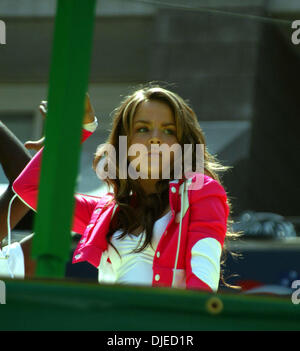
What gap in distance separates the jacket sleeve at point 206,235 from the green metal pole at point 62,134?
2.06 ft

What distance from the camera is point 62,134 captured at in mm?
1484

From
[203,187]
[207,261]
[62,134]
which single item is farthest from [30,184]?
[62,134]

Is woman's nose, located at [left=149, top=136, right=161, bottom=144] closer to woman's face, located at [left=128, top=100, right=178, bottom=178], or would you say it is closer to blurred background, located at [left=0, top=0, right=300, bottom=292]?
woman's face, located at [left=128, top=100, right=178, bottom=178]

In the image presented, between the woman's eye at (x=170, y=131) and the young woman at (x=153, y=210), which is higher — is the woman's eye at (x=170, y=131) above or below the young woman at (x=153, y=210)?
above

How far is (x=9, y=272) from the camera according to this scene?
2.45m

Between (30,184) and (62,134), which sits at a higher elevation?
(30,184)

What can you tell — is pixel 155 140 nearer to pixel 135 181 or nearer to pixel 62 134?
pixel 135 181

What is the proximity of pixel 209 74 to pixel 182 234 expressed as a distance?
5560 millimetres

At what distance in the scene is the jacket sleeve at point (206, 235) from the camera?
2.08m

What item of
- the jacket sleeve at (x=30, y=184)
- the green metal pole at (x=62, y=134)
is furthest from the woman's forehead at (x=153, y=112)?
the green metal pole at (x=62, y=134)

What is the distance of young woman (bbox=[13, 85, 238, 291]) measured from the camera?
2.19 m

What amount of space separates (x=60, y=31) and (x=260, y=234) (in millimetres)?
3970

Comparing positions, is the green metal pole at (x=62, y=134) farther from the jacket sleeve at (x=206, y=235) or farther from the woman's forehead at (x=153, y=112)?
the woman's forehead at (x=153, y=112)

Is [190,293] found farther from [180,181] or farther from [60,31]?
[180,181]
